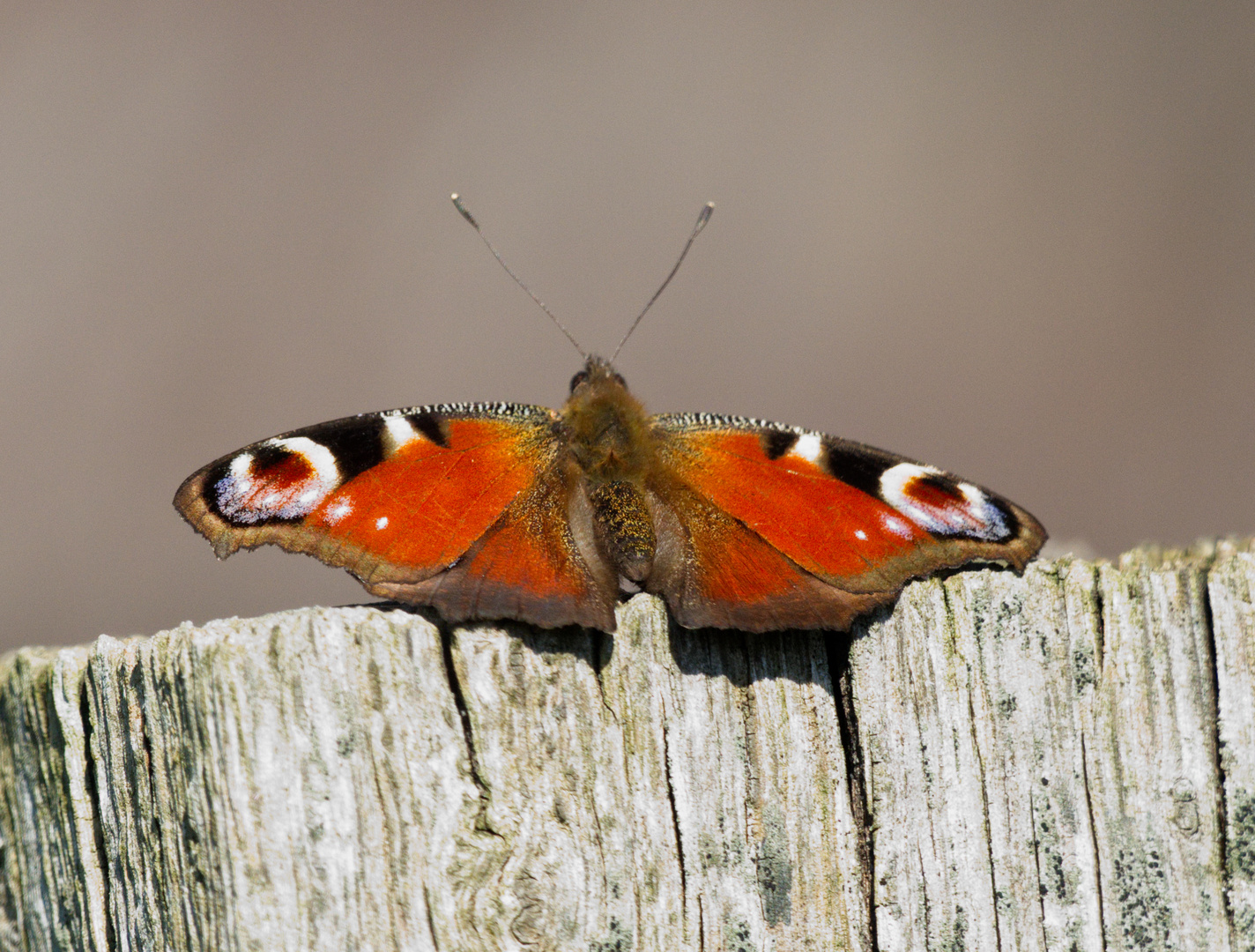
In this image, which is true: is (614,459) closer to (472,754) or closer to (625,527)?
(625,527)

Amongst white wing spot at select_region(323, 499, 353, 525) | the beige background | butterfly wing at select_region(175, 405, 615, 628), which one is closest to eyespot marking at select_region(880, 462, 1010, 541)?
butterfly wing at select_region(175, 405, 615, 628)

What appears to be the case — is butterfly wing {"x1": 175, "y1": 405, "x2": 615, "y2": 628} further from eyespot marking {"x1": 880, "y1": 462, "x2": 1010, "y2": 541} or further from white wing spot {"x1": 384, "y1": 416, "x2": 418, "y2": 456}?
eyespot marking {"x1": 880, "y1": 462, "x2": 1010, "y2": 541}

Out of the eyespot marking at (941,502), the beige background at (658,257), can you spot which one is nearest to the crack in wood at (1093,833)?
the eyespot marking at (941,502)

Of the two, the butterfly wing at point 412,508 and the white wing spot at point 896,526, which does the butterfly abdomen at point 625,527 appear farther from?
the white wing spot at point 896,526

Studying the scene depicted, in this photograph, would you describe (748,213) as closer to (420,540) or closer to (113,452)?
(113,452)

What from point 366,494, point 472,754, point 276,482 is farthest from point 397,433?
point 472,754

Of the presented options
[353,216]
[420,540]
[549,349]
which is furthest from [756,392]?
[420,540]
